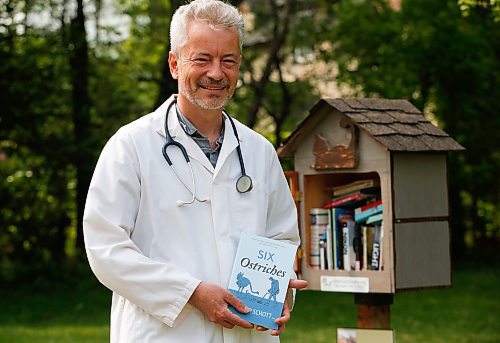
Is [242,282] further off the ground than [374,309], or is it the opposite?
[242,282]

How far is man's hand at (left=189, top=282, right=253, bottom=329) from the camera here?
319 centimetres

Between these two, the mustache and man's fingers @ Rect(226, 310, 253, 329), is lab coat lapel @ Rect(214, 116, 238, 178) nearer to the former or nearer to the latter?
the mustache

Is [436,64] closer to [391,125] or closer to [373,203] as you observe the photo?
[391,125]

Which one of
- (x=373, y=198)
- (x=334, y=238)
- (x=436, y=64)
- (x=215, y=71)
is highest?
(x=436, y=64)

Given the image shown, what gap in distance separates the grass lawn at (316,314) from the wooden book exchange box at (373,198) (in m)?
4.07

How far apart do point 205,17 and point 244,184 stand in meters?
0.58

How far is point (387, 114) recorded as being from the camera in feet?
17.9

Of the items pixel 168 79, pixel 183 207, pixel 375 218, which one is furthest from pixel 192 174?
pixel 168 79

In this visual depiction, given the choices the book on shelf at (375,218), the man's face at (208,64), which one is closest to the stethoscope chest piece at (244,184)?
the man's face at (208,64)

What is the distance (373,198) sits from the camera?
535 cm

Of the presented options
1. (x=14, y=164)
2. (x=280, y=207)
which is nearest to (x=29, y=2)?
(x=14, y=164)

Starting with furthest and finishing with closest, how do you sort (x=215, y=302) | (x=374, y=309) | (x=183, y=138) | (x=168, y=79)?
(x=168, y=79) → (x=374, y=309) → (x=183, y=138) → (x=215, y=302)

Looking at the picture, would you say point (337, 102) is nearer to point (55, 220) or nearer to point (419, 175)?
point (419, 175)

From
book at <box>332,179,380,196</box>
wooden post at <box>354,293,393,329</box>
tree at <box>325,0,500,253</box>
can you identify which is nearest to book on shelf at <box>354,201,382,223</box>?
book at <box>332,179,380,196</box>
